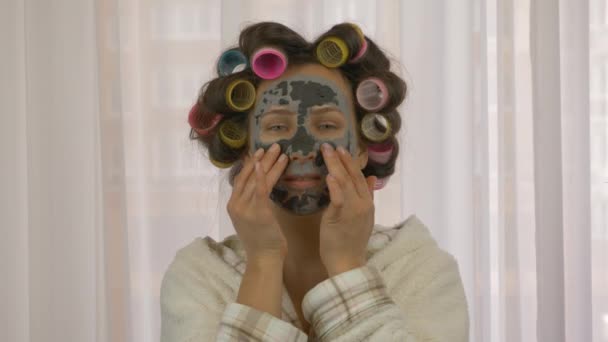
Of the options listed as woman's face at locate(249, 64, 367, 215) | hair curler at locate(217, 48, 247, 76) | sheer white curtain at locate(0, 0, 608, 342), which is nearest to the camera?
woman's face at locate(249, 64, 367, 215)

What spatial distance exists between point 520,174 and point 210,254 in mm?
951

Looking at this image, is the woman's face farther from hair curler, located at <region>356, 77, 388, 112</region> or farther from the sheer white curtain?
the sheer white curtain

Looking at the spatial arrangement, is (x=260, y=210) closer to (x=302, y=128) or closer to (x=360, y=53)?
(x=302, y=128)

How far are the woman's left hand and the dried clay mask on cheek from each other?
0.08 feet

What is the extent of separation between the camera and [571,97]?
187 centimetres

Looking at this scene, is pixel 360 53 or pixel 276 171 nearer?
pixel 276 171

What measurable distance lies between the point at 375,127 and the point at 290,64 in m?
0.18


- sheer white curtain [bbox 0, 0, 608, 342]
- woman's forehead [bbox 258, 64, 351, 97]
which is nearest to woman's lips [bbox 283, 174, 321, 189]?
woman's forehead [bbox 258, 64, 351, 97]

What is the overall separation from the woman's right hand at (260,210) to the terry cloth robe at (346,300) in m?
0.09

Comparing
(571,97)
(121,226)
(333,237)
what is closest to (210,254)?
(333,237)

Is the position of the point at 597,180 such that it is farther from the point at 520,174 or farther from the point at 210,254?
the point at 210,254

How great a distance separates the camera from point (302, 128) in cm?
113

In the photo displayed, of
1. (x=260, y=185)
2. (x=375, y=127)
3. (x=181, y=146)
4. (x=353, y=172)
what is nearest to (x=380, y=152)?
(x=375, y=127)

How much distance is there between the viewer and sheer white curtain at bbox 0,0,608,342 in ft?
5.92
